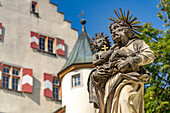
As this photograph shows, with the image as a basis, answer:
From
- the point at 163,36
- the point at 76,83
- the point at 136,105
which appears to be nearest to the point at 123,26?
Answer: the point at 136,105

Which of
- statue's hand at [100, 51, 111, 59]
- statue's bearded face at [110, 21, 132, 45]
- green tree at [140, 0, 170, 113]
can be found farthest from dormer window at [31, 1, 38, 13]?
statue's hand at [100, 51, 111, 59]

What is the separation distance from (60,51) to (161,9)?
1053 centimetres

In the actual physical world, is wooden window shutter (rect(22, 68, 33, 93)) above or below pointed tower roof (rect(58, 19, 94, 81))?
below

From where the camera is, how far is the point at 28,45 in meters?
26.5

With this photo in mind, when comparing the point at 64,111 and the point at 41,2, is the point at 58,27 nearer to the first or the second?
the point at 41,2

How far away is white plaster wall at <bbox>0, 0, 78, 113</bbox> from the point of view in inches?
954

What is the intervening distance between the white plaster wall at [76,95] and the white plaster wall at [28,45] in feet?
8.73

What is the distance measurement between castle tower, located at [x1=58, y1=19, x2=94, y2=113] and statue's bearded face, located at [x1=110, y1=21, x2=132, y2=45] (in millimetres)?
16257

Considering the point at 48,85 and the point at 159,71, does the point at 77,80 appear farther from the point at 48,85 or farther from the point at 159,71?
the point at 159,71

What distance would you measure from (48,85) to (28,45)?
3.43 metres

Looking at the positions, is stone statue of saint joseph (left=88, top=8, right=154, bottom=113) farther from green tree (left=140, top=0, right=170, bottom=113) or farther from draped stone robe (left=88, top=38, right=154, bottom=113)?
green tree (left=140, top=0, right=170, bottom=113)

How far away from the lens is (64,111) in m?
22.9

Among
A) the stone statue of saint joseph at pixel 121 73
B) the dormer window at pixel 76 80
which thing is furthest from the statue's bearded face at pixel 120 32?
the dormer window at pixel 76 80

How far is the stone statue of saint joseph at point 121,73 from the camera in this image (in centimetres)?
490
